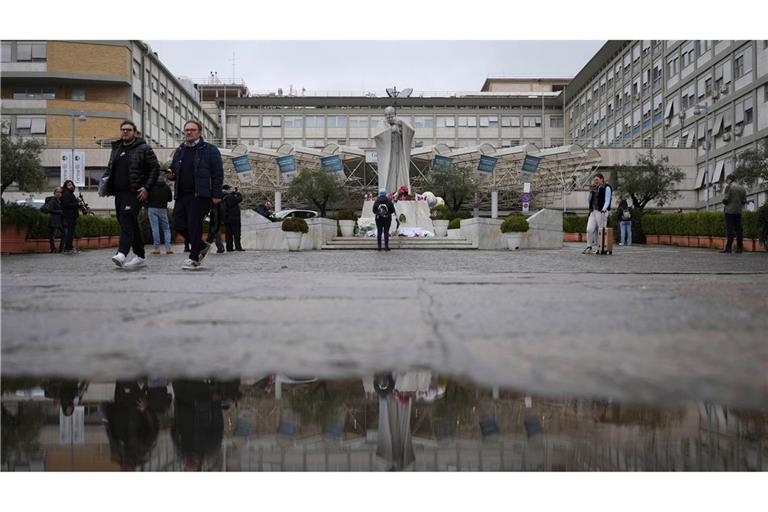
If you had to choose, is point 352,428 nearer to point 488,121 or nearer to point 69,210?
point 69,210

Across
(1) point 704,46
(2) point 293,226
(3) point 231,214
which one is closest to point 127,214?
(3) point 231,214

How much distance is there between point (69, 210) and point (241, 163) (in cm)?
3491

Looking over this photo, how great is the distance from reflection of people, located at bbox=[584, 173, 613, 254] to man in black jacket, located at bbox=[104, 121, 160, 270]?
27.3ft

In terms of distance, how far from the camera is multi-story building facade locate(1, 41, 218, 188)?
56000 mm

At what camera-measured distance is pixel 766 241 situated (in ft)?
52.5

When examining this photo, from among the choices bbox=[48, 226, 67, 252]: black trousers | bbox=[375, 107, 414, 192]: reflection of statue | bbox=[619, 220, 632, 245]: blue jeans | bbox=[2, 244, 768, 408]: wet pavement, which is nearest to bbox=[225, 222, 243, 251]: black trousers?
bbox=[48, 226, 67, 252]: black trousers

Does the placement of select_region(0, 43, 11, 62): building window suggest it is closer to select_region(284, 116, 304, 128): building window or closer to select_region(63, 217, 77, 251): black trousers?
select_region(284, 116, 304, 128): building window

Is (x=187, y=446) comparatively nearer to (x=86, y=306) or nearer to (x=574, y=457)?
(x=574, y=457)

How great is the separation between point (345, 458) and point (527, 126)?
273 feet

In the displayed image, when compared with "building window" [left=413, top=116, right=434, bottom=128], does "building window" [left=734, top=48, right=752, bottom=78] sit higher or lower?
lower

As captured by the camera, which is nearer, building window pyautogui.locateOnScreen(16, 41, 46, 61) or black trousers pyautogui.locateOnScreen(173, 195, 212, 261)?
black trousers pyautogui.locateOnScreen(173, 195, 212, 261)

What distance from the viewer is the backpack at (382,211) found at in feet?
55.8

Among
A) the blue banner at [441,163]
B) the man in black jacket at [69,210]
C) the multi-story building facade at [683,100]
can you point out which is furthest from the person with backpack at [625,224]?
the blue banner at [441,163]

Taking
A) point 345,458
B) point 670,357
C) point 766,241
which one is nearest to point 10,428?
point 345,458
